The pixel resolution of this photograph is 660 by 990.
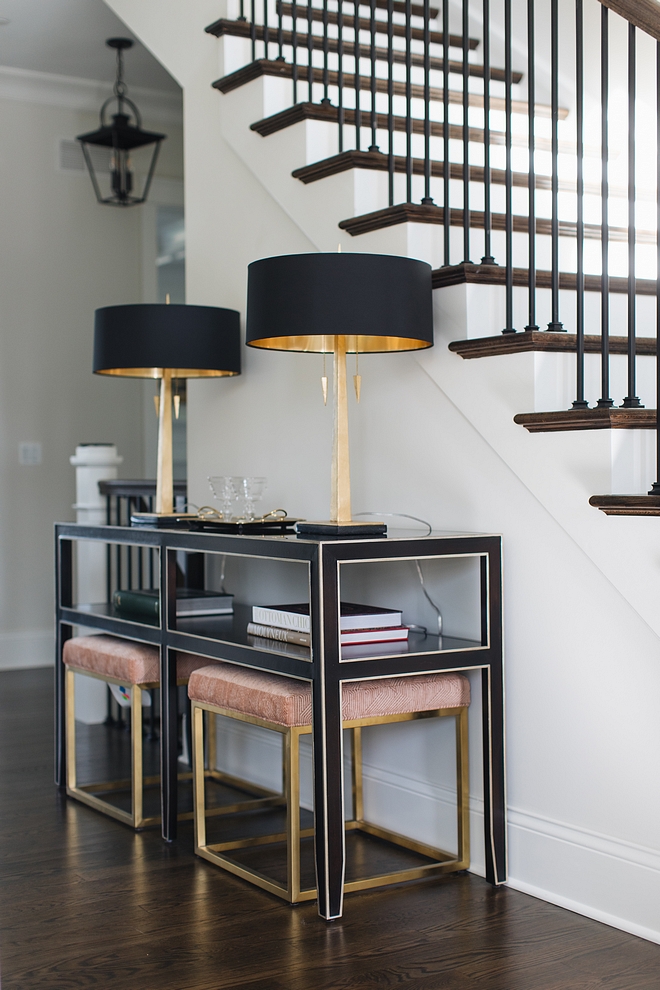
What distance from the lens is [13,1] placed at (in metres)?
4.72

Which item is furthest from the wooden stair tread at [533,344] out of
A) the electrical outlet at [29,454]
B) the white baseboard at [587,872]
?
the electrical outlet at [29,454]

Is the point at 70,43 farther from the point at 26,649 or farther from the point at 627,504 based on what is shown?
the point at 627,504

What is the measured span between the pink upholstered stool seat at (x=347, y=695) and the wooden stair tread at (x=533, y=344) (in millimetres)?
798

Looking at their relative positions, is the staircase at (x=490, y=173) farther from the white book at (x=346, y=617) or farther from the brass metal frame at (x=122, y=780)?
the brass metal frame at (x=122, y=780)

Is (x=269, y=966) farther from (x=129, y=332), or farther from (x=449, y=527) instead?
(x=129, y=332)

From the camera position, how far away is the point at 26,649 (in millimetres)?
5812

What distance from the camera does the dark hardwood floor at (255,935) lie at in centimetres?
216

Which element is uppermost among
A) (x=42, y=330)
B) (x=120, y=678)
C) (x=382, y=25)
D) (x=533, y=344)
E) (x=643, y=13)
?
(x=382, y=25)

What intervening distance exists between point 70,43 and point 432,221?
10.3 ft

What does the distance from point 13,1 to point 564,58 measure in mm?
2403

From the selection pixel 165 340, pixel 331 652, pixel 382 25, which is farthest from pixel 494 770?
pixel 382 25

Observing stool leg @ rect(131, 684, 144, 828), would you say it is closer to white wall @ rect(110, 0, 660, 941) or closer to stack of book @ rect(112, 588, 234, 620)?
stack of book @ rect(112, 588, 234, 620)

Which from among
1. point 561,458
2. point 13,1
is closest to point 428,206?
point 561,458

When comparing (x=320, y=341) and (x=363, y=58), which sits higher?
(x=363, y=58)
